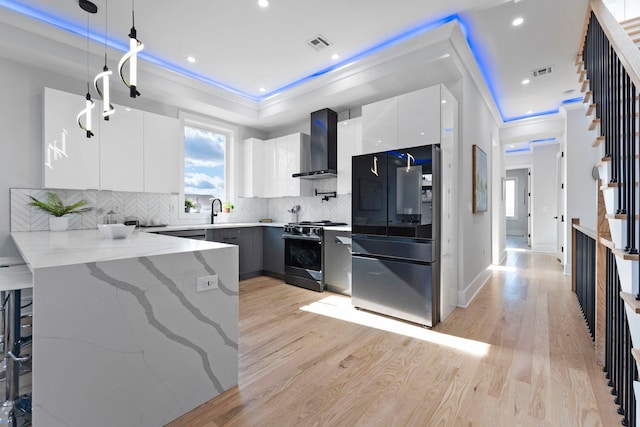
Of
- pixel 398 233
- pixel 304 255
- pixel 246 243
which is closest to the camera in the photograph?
pixel 398 233

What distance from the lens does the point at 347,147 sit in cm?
415

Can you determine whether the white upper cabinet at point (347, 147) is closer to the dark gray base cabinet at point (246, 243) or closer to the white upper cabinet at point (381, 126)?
the white upper cabinet at point (381, 126)

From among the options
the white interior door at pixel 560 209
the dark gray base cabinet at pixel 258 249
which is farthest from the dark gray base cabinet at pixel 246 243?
the white interior door at pixel 560 209

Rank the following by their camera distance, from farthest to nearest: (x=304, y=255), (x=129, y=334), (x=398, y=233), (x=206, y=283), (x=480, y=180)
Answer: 1. (x=304, y=255)
2. (x=480, y=180)
3. (x=398, y=233)
4. (x=206, y=283)
5. (x=129, y=334)

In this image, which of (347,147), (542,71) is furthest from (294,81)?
(542,71)

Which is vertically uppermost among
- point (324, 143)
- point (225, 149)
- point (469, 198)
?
point (225, 149)

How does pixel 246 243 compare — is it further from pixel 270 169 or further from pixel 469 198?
pixel 469 198

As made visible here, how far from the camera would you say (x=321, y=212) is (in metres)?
4.86

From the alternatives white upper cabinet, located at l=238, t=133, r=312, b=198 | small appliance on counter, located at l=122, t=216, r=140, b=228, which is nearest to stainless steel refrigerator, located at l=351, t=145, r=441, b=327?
white upper cabinet, located at l=238, t=133, r=312, b=198

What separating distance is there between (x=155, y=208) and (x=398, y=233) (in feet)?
11.0

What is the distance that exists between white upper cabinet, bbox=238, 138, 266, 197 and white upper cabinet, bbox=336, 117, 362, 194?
1.62 metres

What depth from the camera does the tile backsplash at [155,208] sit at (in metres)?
3.11

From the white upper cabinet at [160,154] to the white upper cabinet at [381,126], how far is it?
261cm

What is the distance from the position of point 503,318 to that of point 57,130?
5.11m
